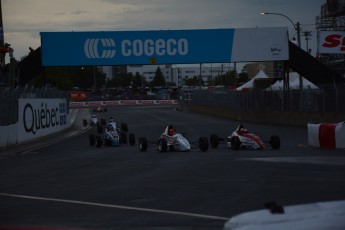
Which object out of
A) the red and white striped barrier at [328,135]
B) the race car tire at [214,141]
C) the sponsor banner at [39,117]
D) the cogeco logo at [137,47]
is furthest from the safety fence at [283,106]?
the sponsor banner at [39,117]

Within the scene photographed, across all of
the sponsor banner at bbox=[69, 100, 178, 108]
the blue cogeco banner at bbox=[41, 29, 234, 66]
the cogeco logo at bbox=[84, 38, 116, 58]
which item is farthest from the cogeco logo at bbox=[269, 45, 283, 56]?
the sponsor banner at bbox=[69, 100, 178, 108]

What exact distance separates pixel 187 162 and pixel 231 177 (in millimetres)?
3917

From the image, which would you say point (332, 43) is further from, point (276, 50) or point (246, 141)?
point (246, 141)

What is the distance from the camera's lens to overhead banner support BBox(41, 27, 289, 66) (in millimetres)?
30391

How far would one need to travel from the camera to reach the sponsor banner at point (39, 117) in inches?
1161

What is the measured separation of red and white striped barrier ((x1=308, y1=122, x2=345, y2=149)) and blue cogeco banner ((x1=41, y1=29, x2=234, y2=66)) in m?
9.33

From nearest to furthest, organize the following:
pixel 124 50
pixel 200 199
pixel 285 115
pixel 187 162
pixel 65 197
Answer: pixel 200 199 → pixel 65 197 → pixel 187 162 → pixel 124 50 → pixel 285 115

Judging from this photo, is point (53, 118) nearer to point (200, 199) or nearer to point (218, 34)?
point (218, 34)

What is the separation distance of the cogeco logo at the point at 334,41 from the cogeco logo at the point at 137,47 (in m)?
9.03

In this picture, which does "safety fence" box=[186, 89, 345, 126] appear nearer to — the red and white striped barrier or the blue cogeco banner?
the blue cogeco banner

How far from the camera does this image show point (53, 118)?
123ft

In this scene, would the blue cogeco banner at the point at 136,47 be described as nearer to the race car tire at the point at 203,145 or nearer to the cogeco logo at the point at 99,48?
the cogeco logo at the point at 99,48

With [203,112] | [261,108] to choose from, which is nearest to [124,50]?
[261,108]

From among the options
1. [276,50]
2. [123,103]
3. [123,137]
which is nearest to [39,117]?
[123,137]
